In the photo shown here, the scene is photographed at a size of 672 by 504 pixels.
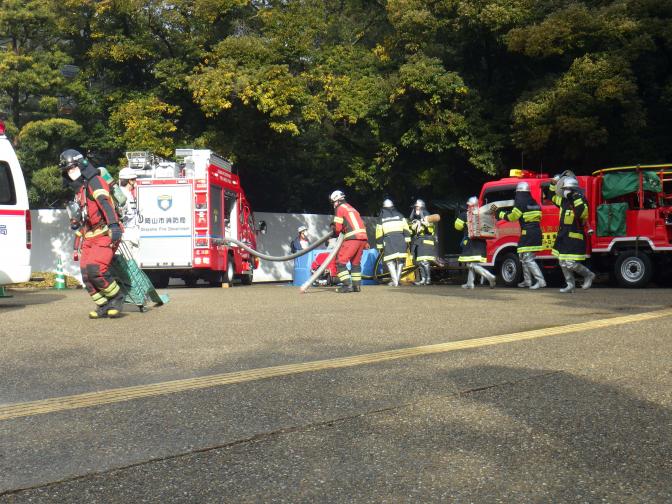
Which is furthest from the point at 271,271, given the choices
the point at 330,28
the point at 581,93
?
the point at 581,93

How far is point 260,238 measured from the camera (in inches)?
1194

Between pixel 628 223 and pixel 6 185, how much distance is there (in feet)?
35.3

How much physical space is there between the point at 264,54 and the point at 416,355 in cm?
1902

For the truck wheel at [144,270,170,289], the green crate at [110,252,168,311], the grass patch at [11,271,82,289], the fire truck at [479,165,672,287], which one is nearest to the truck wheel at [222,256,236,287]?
the truck wheel at [144,270,170,289]

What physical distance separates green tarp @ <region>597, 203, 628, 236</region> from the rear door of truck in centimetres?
851

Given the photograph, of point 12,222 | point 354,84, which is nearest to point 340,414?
point 12,222

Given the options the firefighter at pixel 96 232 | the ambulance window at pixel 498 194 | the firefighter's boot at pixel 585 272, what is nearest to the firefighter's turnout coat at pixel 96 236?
the firefighter at pixel 96 232

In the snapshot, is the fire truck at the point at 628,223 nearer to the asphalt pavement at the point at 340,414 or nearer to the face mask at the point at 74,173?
the asphalt pavement at the point at 340,414

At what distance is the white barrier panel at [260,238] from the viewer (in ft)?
88.9

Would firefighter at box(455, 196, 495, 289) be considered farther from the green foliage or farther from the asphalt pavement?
the asphalt pavement

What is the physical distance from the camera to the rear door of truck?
20109mm

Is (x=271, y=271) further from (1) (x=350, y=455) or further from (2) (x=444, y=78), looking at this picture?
(1) (x=350, y=455)

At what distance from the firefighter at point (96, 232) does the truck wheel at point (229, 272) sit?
10.6m

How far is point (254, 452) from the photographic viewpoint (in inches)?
161
